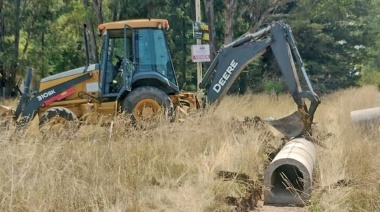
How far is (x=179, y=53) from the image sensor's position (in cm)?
3375

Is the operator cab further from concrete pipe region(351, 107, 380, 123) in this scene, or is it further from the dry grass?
concrete pipe region(351, 107, 380, 123)

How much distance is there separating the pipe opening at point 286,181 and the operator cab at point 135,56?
3842 millimetres

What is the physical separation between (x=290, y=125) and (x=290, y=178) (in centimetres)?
220

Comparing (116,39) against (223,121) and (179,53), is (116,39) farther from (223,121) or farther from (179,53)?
(179,53)

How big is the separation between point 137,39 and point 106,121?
2646 mm

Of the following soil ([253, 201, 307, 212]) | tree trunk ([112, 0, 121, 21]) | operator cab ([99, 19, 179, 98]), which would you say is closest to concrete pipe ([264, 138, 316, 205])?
soil ([253, 201, 307, 212])

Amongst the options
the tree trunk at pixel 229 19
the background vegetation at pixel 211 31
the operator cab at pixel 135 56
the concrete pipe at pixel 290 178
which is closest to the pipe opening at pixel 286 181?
the concrete pipe at pixel 290 178

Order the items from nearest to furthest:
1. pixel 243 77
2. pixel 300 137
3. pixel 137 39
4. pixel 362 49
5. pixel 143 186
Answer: pixel 143 186, pixel 300 137, pixel 137 39, pixel 243 77, pixel 362 49

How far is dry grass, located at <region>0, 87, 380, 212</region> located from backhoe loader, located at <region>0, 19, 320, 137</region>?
1.94 meters

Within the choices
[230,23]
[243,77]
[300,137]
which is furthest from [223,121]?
[243,77]

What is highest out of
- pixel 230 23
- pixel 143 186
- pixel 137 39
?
pixel 230 23

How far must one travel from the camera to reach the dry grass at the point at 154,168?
213 inches

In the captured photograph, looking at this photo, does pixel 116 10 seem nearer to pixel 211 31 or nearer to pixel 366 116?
pixel 211 31

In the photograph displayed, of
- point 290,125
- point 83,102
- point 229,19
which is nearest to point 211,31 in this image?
point 229,19
